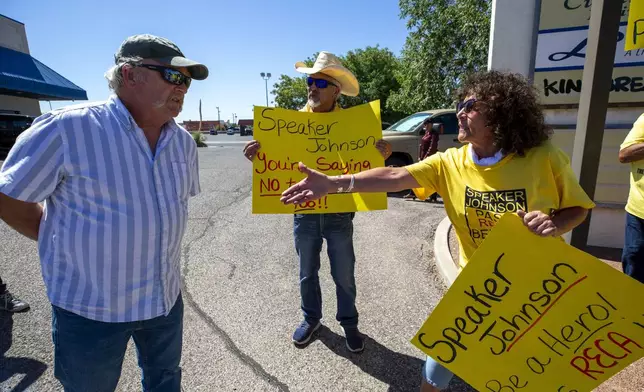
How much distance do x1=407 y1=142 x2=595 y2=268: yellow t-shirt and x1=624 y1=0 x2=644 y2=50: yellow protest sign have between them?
1.42 m

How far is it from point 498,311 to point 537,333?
0.18m

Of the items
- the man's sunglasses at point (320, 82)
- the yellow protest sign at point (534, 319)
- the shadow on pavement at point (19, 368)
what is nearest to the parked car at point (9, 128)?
the shadow on pavement at point (19, 368)

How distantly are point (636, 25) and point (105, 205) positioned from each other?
326cm

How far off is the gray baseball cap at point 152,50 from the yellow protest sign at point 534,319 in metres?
1.50

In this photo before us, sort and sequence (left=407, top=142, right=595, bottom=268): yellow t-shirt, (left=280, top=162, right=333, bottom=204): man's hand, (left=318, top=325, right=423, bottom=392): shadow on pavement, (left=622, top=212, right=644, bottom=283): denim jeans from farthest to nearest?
1. (left=622, top=212, right=644, bottom=283): denim jeans
2. (left=318, top=325, right=423, bottom=392): shadow on pavement
3. (left=280, top=162, right=333, bottom=204): man's hand
4. (left=407, top=142, right=595, bottom=268): yellow t-shirt

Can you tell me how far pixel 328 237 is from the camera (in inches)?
102

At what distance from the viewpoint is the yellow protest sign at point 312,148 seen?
8.31 feet

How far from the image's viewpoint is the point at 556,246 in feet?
4.66

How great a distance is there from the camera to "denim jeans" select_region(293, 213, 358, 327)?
8.43ft

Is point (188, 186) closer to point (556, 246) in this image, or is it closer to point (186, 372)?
point (186, 372)

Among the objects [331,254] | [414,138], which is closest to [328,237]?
[331,254]

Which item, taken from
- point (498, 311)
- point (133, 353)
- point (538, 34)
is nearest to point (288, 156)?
point (498, 311)

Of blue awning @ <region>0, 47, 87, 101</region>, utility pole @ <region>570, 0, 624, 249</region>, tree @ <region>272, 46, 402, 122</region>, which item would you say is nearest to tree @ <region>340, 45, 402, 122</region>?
tree @ <region>272, 46, 402, 122</region>

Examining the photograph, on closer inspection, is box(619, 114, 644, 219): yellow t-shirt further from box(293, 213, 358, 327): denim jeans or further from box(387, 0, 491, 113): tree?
box(387, 0, 491, 113): tree
